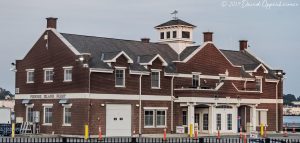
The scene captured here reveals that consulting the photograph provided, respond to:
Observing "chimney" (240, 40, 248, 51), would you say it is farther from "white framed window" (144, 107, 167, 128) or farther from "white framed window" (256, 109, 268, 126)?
"white framed window" (144, 107, 167, 128)

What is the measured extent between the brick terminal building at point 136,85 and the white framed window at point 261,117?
12 cm

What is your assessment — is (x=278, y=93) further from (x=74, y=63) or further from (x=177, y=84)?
(x=74, y=63)

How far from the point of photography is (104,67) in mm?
55562

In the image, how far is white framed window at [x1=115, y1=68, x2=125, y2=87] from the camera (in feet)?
186

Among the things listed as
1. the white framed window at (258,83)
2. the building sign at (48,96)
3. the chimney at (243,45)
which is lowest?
the building sign at (48,96)

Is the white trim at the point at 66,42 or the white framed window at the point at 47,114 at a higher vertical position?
the white trim at the point at 66,42

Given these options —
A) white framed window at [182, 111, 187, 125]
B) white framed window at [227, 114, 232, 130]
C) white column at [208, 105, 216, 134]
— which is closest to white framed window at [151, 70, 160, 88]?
white framed window at [182, 111, 187, 125]

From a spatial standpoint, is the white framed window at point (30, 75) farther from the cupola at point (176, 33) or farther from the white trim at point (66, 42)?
the cupola at point (176, 33)

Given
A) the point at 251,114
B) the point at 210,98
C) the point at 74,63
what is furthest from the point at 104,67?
the point at 251,114

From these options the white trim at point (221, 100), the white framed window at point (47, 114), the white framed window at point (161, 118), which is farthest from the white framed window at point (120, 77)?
the white trim at point (221, 100)

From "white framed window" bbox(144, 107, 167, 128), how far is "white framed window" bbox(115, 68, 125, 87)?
3.61 meters

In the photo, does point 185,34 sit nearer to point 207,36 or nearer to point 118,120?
point 207,36

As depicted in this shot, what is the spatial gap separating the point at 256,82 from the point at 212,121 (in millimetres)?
10996

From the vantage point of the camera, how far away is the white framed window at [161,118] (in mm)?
60053
